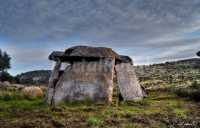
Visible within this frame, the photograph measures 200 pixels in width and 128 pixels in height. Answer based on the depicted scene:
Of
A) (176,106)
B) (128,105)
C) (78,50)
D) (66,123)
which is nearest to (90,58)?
(78,50)

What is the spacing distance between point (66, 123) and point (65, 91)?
6.99 metres

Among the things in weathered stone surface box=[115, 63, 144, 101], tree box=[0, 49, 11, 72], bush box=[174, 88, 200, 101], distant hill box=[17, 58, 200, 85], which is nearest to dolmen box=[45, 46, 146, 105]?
weathered stone surface box=[115, 63, 144, 101]

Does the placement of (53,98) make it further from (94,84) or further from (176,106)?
(176,106)

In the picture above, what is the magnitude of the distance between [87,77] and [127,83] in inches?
99.1

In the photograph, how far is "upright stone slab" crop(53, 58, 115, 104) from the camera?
19.1m

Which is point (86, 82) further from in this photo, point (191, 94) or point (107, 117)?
point (107, 117)

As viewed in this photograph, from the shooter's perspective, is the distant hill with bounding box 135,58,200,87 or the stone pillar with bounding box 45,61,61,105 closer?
the stone pillar with bounding box 45,61,61,105

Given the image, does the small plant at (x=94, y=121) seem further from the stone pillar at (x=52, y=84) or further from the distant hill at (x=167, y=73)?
the distant hill at (x=167, y=73)

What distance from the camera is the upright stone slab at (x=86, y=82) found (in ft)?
62.6

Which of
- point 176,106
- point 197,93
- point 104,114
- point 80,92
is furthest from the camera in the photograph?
point 197,93

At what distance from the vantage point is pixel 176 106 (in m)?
17.2

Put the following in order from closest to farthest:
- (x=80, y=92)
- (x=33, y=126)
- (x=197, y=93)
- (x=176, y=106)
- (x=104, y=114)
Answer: (x=33, y=126)
(x=104, y=114)
(x=176, y=106)
(x=80, y=92)
(x=197, y=93)

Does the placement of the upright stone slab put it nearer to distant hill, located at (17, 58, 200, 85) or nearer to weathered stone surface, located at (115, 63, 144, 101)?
weathered stone surface, located at (115, 63, 144, 101)

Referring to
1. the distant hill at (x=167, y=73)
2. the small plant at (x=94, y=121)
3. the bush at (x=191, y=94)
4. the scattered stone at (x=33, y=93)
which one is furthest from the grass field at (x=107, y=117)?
the distant hill at (x=167, y=73)
